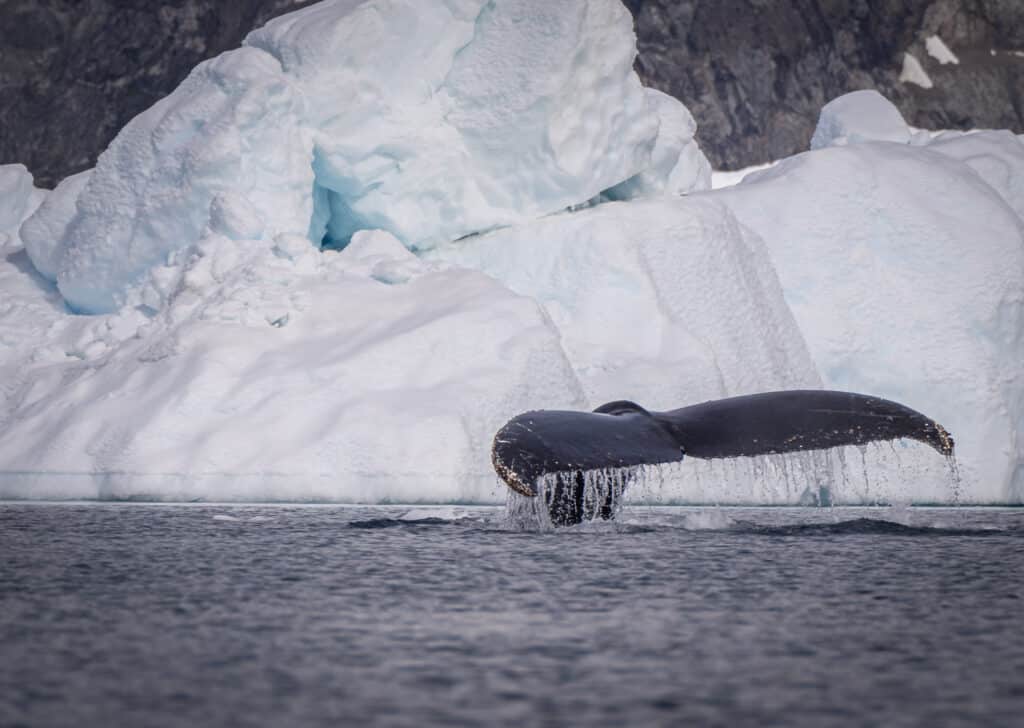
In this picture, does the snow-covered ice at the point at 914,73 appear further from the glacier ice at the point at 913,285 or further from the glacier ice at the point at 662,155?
the glacier ice at the point at 913,285

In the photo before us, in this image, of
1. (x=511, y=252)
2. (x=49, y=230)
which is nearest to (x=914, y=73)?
(x=511, y=252)

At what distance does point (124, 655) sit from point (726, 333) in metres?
14.0

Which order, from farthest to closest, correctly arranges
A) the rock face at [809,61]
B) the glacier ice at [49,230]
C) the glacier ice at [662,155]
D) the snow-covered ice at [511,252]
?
the rock face at [809,61]
the glacier ice at [662,155]
the glacier ice at [49,230]
the snow-covered ice at [511,252]

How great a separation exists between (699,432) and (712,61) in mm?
51426

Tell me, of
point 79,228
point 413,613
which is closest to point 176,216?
point 79,228

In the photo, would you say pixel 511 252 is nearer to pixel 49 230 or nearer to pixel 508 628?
pixel 49 230

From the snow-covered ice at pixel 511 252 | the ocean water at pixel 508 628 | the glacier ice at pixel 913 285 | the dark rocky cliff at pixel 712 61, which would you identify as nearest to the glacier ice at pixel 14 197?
the snow-covered ice at pixel 511 252

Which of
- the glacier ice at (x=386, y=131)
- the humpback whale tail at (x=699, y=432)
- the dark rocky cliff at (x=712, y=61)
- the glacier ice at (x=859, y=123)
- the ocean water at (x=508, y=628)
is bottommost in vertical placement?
the ocean water at (x=508, y=628)

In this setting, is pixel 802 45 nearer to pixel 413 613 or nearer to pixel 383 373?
pixel 383 373

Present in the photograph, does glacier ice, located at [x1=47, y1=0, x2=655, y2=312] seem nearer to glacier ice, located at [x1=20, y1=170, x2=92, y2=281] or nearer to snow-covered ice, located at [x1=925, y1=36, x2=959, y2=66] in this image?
glacier ice, located at [x1=20, y1=170, x2=92, y2=281]

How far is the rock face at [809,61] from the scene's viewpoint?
5691 cm

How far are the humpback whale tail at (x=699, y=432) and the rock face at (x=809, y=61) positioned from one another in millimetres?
48628

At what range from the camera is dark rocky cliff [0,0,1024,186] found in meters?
48.7

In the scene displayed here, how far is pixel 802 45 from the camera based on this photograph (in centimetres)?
5906
